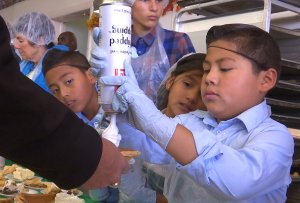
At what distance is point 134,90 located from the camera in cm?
99

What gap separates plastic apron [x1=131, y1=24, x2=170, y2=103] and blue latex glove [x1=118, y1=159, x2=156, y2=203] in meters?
0.44

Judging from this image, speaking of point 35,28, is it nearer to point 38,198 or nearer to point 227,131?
point 38,198

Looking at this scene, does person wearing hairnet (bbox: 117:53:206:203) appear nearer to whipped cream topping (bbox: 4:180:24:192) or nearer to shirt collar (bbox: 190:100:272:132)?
shirt collar (bbox: 190:100:272:132)

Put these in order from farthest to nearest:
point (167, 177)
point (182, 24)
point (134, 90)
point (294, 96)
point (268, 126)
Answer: point (182, 24), point (294, 96), point (167, 177), point (268, 126), point (134, 90)

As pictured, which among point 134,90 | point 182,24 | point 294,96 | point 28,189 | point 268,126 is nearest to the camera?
point 134,90

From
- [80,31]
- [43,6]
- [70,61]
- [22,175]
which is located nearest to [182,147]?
[22,175]

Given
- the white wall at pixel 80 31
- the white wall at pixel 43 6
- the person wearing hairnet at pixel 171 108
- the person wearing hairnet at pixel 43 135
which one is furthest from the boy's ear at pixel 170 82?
the white wall at pixel 80 31

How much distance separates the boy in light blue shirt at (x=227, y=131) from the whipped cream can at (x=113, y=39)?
32 mm

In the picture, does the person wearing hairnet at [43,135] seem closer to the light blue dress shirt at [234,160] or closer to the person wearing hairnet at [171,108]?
the light blue dress shirt at [234,160]

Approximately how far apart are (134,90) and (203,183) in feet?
1.10

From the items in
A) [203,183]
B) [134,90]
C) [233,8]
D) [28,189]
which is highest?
[233,8]

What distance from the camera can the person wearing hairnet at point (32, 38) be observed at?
3.55 m

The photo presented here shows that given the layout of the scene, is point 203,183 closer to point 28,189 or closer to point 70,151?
point 70,151

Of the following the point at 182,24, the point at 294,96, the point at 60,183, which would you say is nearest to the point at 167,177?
the point at 60,183
